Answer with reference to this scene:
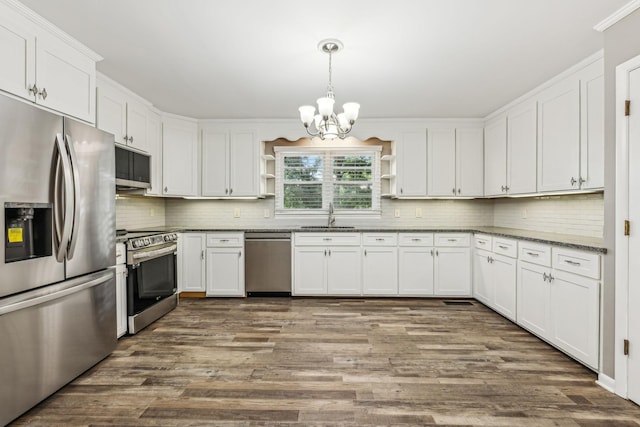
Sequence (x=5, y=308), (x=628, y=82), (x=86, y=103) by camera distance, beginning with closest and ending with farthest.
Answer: (x=5, y=308) < (x=628, y=82) < (x=86, y=103)

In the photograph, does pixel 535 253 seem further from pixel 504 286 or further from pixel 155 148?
pixel 155 148

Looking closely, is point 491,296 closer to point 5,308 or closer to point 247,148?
point 247,148

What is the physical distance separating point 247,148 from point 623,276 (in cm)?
417

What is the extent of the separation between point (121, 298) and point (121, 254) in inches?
16.3

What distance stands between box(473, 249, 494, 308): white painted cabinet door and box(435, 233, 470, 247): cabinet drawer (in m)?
0.19

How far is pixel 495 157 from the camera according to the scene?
4.31 metres

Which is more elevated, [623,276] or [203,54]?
[203,54]

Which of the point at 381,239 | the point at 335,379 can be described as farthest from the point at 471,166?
the point at 335,379

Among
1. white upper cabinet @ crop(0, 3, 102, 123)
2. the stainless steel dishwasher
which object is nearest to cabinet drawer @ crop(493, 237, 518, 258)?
the stainless steel dishwasher

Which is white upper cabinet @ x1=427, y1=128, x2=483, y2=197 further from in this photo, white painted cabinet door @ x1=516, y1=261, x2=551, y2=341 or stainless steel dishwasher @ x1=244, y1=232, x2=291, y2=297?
stainless steel dishwasher @ x1=244, y1=232, x2=291, y2=297

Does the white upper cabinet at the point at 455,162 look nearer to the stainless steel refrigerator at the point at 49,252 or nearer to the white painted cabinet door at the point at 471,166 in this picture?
the white painted cabinet door at the point at 471,166

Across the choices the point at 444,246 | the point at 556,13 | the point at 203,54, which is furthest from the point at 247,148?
the point at 556,13

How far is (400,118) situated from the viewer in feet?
15.2

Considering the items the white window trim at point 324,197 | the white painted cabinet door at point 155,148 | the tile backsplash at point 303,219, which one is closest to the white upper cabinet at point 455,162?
the tile backsplash at point 303,219
